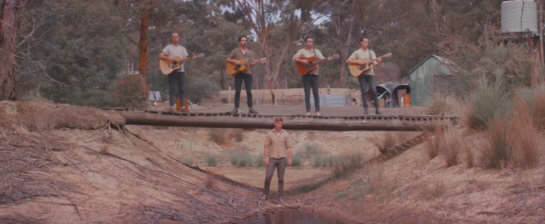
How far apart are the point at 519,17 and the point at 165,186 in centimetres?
1595

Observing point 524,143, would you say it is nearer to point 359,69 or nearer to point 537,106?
point 537,106

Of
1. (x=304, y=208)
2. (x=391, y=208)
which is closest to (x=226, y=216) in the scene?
(x=304, y=208)

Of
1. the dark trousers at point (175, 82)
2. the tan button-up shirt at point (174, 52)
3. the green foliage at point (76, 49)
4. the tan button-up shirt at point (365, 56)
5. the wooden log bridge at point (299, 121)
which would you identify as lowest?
the wooden log bridge at point (299, 121)

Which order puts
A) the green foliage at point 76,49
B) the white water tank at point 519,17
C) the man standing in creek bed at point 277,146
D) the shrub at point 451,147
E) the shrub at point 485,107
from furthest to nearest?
1. the green foliage at point 76,49
2. the white water tank at point 519,17
3. the shrub at point 485,107
4. the man standing in creek bed at point 277,146
5. the shrub at point 451,147

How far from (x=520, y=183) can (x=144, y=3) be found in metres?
20.1

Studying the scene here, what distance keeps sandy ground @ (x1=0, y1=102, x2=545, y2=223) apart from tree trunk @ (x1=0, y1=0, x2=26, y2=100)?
0.53m

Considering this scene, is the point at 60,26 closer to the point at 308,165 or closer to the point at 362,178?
the point at 308,165

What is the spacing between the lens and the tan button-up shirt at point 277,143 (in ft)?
33.4

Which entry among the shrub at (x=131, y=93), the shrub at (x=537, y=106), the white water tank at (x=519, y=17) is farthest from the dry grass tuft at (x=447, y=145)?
the shrub at (x=131, y=93)

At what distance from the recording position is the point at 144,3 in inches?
974

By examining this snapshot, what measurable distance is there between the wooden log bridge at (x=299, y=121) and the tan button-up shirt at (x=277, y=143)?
4.20 feet

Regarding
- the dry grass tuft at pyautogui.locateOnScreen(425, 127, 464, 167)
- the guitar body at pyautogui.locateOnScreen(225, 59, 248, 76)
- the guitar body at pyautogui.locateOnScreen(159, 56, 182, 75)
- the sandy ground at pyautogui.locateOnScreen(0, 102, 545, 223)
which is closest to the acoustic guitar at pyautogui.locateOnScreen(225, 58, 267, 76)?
the guitar body at pyautogui.locateOnScreen(225, 59, 248, 76)

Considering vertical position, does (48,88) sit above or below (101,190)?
above

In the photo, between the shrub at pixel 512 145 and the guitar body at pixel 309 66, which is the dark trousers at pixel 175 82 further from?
the shrub at pixel 512 145
